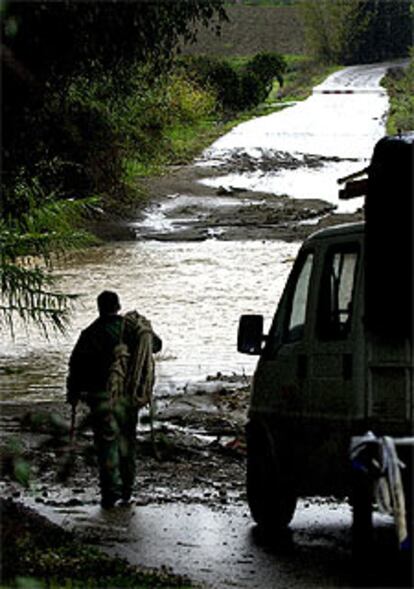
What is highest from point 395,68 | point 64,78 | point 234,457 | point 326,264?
point 395,68

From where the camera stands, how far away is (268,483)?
37.4 ft

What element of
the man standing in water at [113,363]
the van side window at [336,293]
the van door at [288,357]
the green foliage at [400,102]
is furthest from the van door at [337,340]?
the green foliage at [400,102]

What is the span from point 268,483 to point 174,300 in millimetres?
20270

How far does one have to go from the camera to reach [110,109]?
2228 centimetres

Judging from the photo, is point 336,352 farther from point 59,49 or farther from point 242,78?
point 242,78

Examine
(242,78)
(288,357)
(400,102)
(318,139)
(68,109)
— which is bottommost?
(288,357)

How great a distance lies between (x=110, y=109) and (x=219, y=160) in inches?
1358

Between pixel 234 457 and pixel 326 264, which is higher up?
pixel 326 264

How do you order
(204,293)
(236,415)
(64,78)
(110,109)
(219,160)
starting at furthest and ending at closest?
(219,160)
(204,293)
(110,109)
(236,415)
(64,78)

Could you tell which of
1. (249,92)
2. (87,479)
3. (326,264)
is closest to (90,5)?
(326,264)

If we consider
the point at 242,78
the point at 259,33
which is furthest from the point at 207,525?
the point at 259,33

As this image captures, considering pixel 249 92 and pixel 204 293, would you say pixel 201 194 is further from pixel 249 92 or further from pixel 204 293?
pixel 249 92

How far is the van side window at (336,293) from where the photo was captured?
10.4m

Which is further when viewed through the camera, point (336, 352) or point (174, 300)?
point (174, 300)
